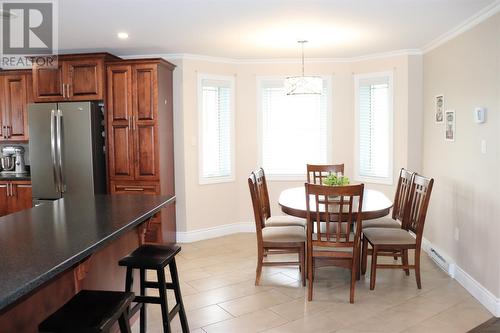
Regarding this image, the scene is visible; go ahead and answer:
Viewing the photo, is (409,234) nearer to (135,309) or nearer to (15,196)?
(135,309)

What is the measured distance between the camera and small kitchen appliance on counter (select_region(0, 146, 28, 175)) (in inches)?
226

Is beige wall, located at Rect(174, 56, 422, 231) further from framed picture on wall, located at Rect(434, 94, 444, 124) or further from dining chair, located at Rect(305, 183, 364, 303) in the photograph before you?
dining chair, located at Rect(305, 183, 364, 303)

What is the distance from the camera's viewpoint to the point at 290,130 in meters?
6.12

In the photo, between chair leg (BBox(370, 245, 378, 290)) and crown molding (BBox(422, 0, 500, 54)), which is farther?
chair leg (BBox(370, 245, 378, 290))

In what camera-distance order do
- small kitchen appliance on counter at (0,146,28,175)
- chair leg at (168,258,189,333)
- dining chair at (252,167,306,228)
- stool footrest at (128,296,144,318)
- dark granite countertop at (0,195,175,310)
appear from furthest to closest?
small kitchen appliance on counter at (0,146,28,175)
dining chair at (252,167,306,228)
chair leg at (168,258,189,333)
stool footrest at (128,296,144,318)
dark granite countertop at (0,195,175,310)

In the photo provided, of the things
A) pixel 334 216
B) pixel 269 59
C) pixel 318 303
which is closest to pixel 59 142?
pixel 269 59

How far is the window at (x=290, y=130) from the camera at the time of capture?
606 cm

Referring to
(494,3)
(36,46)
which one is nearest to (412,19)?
(494,3)

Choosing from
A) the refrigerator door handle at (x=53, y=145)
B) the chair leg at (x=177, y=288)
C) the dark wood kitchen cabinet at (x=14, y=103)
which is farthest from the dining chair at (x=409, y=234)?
the dark wood kitchen cabinet at (x=14, y=103)

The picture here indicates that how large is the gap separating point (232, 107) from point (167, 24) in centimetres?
210

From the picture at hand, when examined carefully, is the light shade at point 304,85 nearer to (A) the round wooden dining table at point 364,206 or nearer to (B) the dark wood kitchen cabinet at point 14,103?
(A) the round wooden dining table at point 364,206

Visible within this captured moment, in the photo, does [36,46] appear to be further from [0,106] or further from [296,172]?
[296,172]

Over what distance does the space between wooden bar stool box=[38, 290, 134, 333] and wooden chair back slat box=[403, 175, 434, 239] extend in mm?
2663

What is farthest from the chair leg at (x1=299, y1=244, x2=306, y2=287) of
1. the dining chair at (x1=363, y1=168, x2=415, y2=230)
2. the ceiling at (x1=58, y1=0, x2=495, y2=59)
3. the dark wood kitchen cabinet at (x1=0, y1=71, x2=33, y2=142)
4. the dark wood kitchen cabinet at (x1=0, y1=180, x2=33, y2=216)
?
the dark wood kitchen cabinet at (x1=0, y1=71, x2=33, y2=142)
